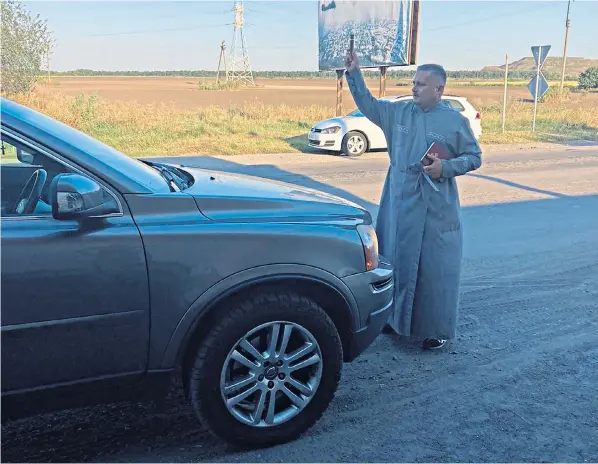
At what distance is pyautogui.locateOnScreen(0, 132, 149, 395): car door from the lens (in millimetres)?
Answer: 2516

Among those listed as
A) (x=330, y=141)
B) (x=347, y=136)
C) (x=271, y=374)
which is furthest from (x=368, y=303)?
(x=347, y=136)

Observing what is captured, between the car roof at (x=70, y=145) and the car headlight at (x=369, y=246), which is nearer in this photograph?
the car roof at (x=70, y=145)

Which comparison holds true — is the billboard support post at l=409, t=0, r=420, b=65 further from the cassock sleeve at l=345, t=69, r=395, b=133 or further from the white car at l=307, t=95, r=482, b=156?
the cassock sleeve at l=345, t=69, r=395, b=133

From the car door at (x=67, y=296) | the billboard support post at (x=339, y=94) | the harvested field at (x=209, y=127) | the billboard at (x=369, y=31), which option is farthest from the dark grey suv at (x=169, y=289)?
the billboard support post at (x=339, y=94)

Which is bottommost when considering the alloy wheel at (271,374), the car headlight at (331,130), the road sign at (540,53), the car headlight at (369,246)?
the alloy wheel at (271,374)

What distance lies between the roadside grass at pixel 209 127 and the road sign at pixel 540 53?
8.11 feet

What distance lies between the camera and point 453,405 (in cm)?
361

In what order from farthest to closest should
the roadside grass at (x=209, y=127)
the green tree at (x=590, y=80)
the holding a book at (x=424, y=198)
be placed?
the green tree at (x=590, y=80) < the roadside grass at (x=209, y=127) < the holding a book at (x=424, y=198)

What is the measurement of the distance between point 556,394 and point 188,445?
7.29 feet

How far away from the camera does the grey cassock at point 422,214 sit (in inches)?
163

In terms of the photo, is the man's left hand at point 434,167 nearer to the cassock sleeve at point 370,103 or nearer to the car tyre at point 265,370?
the cassock sleeve at point 370,103

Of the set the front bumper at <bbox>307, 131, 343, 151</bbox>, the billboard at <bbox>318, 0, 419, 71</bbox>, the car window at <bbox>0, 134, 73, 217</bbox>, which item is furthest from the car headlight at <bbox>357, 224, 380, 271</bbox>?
the billboard at <bbox>318, 0, 419, 71</bbox>

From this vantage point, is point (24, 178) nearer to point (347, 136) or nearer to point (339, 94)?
point (347, 136)

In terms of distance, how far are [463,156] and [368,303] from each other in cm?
139
